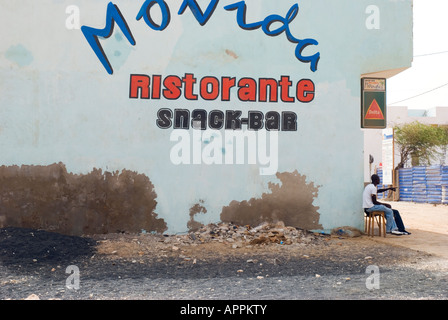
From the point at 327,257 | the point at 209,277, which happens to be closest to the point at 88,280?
the point at 209,277

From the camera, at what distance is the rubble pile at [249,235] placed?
9523 mm

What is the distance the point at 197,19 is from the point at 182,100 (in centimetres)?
204

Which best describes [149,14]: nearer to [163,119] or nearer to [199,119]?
[163,119]

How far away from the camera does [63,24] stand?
10148mm

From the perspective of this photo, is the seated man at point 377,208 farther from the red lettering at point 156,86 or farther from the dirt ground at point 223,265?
the red lettering at point 156,86

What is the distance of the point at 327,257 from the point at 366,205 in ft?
8.93

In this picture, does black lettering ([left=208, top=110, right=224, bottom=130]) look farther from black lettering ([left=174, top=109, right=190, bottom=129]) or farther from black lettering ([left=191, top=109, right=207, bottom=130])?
black lettering ([left=174, top=109, right=190, bottom=129])

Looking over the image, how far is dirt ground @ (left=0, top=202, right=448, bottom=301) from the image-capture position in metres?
5.71

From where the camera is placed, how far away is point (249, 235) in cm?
983

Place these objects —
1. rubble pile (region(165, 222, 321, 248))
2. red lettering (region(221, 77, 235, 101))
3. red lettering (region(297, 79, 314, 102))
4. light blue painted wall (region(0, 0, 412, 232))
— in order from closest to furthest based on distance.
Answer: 1. rubble pile (region(165, 222, 321, 248))
2. light blue painted wall (region(0, 0, 412, 232))
3. red lettering (region(221, 77, 235, 101))
4. red lettering (region(297, 79, 314, 102))

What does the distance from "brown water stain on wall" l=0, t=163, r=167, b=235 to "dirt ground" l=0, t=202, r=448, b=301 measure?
41cm

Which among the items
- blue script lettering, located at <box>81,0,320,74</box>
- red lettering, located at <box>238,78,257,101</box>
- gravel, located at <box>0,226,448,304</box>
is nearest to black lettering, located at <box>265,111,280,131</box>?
red lettering, located at <box>238,78,257,101</box>

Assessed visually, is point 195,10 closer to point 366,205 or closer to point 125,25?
point 125,25

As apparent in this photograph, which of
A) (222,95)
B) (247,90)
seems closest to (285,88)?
(247,90)
